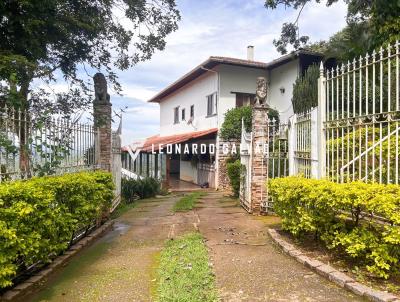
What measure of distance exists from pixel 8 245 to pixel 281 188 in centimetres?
442

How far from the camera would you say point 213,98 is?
19.0m

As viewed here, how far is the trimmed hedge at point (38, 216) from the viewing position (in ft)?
11.8

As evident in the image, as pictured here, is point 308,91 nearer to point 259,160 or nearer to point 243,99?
point 243,99

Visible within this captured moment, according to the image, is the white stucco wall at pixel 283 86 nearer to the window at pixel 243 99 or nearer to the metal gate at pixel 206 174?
the window at pixel 243 99

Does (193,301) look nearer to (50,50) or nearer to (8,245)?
(8,245)

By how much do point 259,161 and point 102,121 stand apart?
14.2 ft

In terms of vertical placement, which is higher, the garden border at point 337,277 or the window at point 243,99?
the window at point 243,99

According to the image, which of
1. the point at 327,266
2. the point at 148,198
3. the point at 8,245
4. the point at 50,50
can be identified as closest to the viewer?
the point at 8,245

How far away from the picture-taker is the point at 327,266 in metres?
4.61

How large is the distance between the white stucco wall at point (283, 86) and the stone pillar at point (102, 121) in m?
10.2

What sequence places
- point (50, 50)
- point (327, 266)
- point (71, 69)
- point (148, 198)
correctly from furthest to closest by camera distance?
1. point (148, 198)
2. point (71, 69)
3. point (50, 50)
4. point (327, 266)

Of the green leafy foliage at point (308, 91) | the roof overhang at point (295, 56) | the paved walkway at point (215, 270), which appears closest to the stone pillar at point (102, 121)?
the paved walkway at point (215, 270)

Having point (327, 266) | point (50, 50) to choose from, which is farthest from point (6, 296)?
point (50, 50)

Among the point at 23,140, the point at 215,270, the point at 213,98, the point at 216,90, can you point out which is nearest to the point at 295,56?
the point at 216,90
